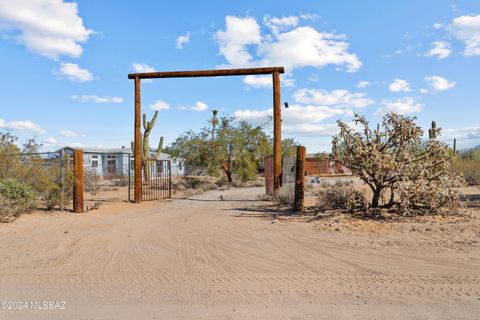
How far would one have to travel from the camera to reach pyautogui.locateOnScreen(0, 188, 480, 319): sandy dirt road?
501cm

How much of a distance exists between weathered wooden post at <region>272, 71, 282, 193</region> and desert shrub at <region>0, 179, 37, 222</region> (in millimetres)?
8809

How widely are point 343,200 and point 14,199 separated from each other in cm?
969

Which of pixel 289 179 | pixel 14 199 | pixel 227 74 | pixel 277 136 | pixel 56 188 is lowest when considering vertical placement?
pixel 14 199

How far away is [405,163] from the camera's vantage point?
12.1m

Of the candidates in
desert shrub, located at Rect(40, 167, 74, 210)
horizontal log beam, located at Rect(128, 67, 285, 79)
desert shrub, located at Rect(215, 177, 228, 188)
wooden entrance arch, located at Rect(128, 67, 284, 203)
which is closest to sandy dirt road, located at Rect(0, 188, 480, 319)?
desert shrub, located at Rect(40, 167, 74, 210)

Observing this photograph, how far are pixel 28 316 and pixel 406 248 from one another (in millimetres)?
6596

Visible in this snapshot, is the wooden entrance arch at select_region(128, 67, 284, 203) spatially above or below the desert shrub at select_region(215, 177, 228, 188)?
above

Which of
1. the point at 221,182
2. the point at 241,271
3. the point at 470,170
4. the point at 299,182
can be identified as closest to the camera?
the point at 241,271

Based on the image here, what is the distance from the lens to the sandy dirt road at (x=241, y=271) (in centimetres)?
501

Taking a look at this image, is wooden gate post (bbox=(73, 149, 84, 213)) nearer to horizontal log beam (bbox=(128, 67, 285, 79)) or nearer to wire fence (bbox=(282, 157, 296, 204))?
horizontal log beam (bbox=(128, 67, 285, 79))

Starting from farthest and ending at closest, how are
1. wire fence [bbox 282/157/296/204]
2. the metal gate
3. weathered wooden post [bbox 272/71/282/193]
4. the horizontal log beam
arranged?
1. the metal gate
2. the horizontal log beam
3. weathered wooden post [bbox 272/71/282/193]
4. wire fence [bbox 282/157/296/204]

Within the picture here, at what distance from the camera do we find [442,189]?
1188 centimetres

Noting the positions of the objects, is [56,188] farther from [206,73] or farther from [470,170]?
[470,170]

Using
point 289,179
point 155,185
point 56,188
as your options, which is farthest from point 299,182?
point 155,185
